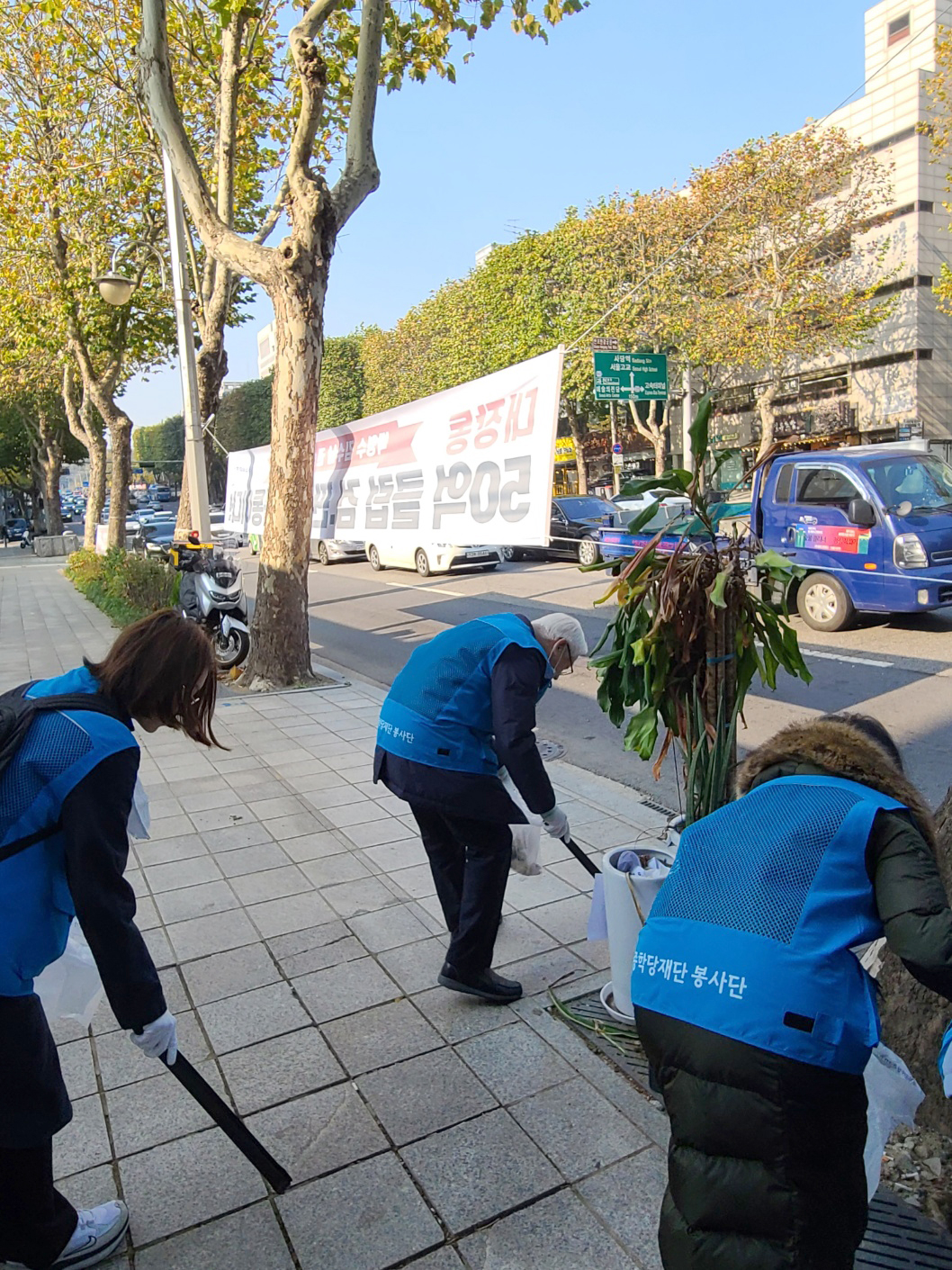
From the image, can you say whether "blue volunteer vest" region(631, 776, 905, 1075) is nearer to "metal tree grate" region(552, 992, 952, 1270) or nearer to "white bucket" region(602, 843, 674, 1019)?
"metal tree grate" region(552, 992, 952, 1270)

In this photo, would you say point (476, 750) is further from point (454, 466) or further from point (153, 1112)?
point (454, 466)

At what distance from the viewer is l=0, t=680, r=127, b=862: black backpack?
1.88 m

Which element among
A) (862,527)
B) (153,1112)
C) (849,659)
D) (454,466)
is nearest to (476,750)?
(153,1112)

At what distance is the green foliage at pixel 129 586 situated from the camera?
462 inches

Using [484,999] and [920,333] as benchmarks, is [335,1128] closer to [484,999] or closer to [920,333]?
[484,999]

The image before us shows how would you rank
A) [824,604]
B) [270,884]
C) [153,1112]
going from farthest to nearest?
[824,604]
[270,884]
[153,1112]

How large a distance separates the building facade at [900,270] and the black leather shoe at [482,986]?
99.2 feet

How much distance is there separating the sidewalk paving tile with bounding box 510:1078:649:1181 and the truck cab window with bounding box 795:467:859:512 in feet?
28.8

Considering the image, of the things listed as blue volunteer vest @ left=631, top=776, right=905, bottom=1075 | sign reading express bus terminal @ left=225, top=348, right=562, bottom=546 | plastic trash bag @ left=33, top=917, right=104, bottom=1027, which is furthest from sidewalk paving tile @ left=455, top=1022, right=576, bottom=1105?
sign reading express bus terminal @ left=225, top=348, right=562, bottom=546

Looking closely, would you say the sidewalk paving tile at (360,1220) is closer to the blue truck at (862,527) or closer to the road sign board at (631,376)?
the blue truck at (862,527)

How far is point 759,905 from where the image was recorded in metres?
1.58

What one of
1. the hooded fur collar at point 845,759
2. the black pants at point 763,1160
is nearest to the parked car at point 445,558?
the hooded fur collar at point 845,759

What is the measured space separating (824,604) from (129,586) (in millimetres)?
9707

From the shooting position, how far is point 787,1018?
4.93ft
